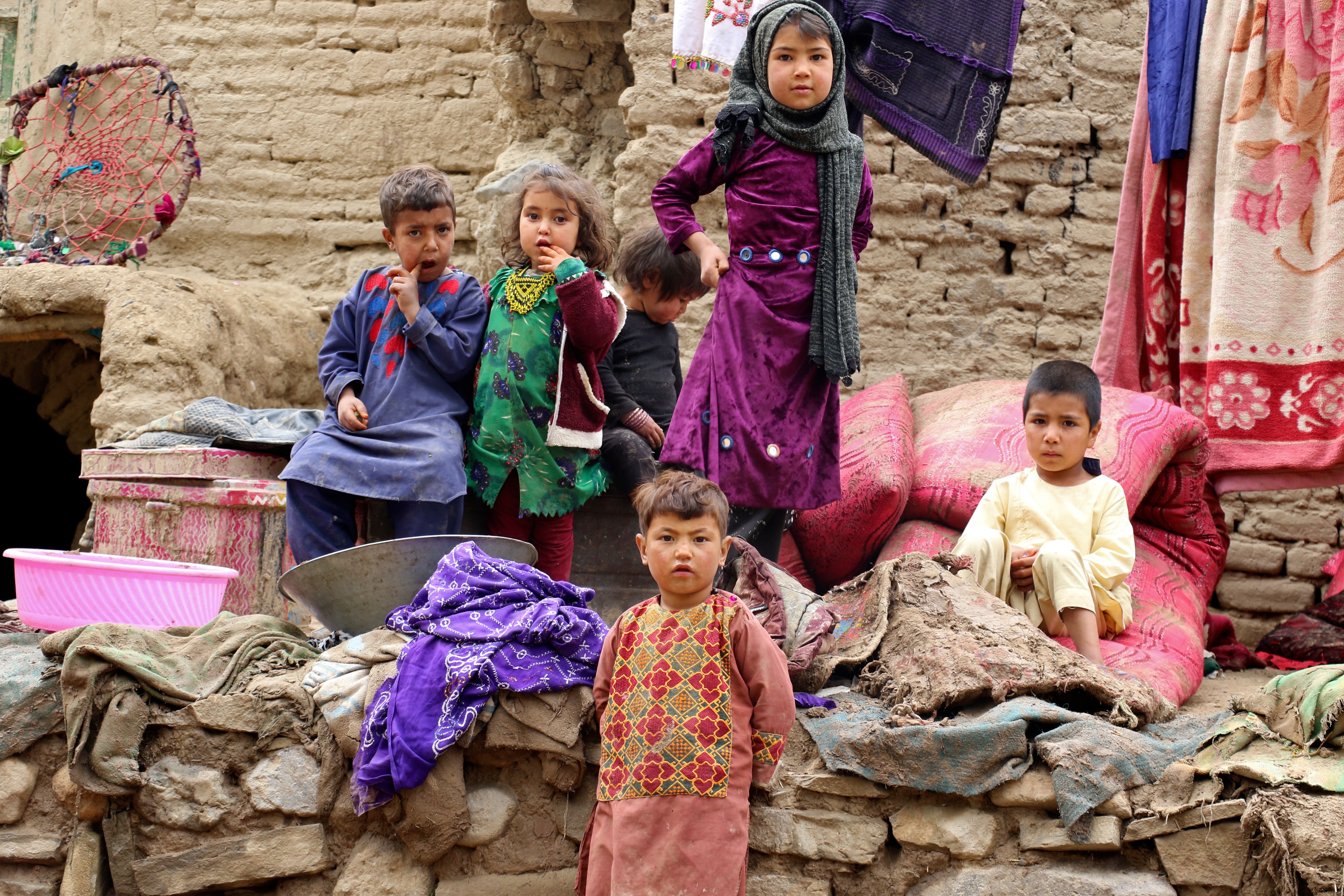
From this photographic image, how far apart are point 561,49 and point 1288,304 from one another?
10.3 ft

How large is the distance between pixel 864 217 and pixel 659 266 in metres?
0.64

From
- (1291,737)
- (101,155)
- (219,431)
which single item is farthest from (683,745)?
(101,155)

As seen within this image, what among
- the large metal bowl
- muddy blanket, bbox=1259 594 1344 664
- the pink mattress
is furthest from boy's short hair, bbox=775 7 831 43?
muddy blanket, bbox=1259 594 1344 664

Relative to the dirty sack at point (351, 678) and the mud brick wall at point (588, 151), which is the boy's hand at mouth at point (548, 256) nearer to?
the dirty sack at point (351, 678)

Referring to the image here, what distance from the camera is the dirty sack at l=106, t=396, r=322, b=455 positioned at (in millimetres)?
3551

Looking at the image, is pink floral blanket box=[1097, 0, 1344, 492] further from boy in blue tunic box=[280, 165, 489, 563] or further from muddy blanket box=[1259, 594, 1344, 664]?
boy in blue tunic box=[280, 165, 489, 563]

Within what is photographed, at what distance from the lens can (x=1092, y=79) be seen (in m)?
4.43

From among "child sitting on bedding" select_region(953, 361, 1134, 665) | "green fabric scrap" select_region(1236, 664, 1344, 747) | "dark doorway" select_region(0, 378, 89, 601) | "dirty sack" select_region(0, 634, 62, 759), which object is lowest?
"dark doorway" select_region(0, 378, 89, 601)

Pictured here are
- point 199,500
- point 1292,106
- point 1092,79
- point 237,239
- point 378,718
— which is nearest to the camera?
point 378,718

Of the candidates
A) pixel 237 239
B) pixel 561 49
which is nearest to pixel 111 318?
pixel 237 239

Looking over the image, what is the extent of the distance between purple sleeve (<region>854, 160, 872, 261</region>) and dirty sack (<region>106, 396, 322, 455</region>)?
1.84 meters

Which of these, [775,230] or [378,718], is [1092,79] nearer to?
[775,230]

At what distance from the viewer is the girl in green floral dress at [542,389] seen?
297cm

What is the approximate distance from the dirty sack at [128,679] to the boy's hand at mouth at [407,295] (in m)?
0.66
